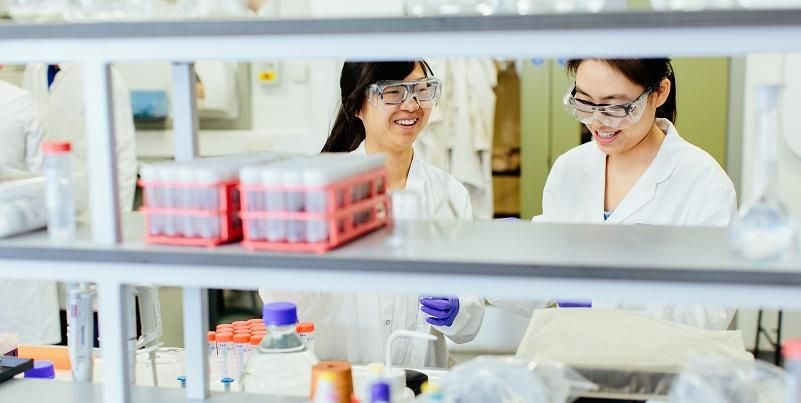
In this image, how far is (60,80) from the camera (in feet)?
13.9

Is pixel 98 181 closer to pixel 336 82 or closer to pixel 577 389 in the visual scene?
pixel 577 389

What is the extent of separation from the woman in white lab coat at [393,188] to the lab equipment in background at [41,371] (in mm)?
570

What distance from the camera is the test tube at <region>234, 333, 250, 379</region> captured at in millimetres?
1995

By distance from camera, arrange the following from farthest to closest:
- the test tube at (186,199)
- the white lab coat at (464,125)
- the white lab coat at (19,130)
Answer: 1. the white lab coat at (464,125)
2. the white lab coat at (19,130)
3. the test tube at (186,199)

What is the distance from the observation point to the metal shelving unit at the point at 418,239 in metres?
1.16

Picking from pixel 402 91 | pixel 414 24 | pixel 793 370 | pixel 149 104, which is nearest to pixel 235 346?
pixel 402 91

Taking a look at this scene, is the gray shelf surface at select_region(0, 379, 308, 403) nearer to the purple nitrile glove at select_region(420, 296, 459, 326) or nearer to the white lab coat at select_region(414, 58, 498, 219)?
the purple nitrile glove at select_region(420, 296, 459, 326)

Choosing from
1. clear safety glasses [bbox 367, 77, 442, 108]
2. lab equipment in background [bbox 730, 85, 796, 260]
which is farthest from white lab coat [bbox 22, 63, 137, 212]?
lab equipment in background [bbox 730, 85, 796, 260]

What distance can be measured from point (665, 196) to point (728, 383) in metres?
1.14

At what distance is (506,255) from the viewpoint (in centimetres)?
130

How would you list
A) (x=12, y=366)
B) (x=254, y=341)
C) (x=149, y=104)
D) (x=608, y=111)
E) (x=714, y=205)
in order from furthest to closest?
(x=149, y=104) < (x=714, y=205) < (x=608, y=111) < (x=254, y=341) < (x=12, y=366)

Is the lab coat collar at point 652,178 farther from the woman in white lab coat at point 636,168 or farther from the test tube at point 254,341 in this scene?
the test tube at point 254,341

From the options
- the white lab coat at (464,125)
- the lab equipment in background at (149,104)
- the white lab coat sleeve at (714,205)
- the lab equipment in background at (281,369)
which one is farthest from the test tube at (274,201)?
the lab equipment in background at (149,104)

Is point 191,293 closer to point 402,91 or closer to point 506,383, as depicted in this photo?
point 506,383
